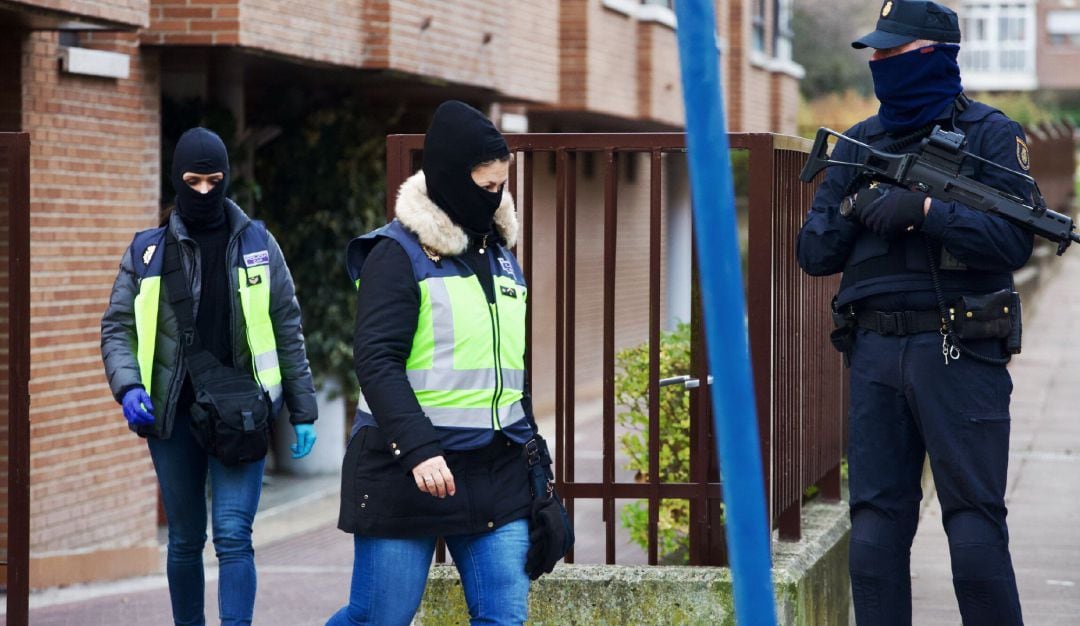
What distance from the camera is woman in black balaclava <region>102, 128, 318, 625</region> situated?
533cm

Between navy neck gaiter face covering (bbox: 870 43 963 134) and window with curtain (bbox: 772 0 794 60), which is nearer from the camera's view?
navy neck gaiter face covering (bbox: 870 43 963 134)

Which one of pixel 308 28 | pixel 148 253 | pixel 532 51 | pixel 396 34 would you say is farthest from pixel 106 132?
pixel 532 51

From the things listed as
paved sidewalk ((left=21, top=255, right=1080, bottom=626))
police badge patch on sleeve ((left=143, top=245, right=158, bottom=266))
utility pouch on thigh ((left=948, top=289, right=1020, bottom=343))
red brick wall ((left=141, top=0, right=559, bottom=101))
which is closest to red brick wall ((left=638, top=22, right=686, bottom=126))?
red brick wall ((left=141, top=0, right=559, bottom=101))

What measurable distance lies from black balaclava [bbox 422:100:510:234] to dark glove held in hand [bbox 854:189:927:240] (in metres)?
0.97

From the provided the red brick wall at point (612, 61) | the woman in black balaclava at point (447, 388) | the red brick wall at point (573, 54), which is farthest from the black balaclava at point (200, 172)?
the red brick wall at point (612, 61)

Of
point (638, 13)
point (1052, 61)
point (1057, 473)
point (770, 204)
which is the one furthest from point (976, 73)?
point (770, 204)

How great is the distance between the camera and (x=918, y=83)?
14.2ft

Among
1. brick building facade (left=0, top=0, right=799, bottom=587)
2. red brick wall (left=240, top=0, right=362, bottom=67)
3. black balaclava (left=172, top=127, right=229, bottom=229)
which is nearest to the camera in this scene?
black balaclava (left=172, top=127, right=229, bottom=229)

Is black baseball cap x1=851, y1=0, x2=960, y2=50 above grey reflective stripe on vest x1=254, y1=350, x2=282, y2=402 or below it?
above

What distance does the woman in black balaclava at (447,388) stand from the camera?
4016 mm

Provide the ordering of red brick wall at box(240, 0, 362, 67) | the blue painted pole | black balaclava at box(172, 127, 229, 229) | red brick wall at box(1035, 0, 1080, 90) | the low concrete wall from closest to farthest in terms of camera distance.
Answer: the blue painted pole → the low concrete wall → black balaclava at box(172, 127, 229, 229) → red brick wall at box(240, 0, 362, 67) → red brick wall at box(1035, 0, 1080, 90)

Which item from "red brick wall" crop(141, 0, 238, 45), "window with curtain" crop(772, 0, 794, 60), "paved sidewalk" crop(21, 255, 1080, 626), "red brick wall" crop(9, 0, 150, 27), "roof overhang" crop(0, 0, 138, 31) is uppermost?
"window with curtain" crop(772, 0, 794, 60)

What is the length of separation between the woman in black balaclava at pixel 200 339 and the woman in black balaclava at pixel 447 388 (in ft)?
4.30

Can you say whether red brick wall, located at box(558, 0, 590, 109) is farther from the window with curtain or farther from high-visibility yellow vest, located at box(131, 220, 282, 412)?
high-visibility yellow vest, located at box(131, 220, 282, 412)
